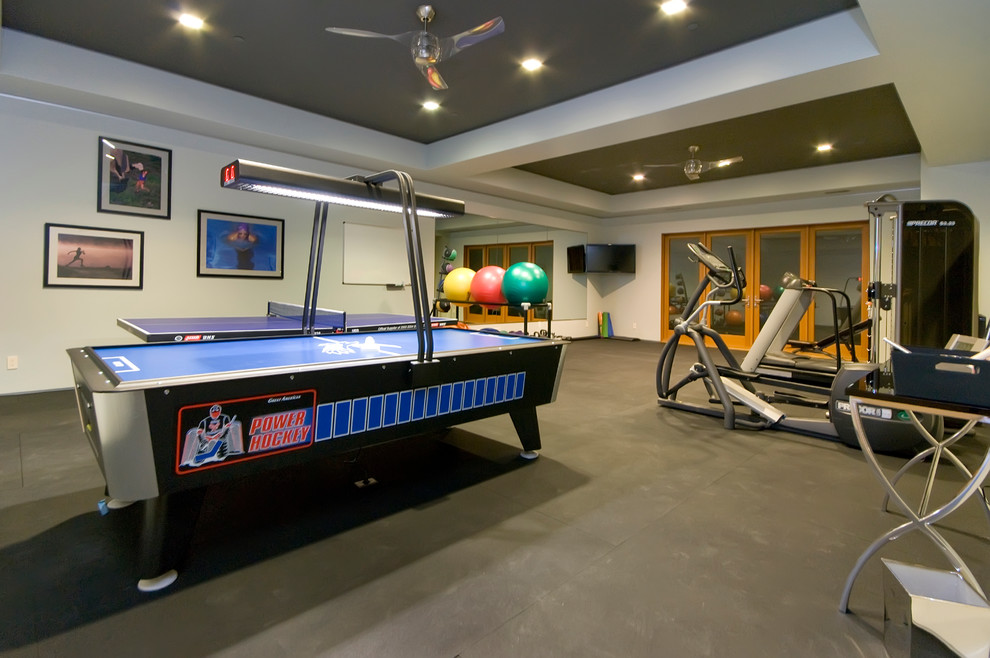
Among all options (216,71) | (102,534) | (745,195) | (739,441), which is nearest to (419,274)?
(102,534)

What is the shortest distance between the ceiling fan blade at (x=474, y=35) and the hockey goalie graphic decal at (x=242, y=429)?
2.54 metres

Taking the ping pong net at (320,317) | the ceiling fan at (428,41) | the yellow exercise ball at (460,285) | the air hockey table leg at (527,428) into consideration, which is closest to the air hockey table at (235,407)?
the air hockey table leg at (527,428)

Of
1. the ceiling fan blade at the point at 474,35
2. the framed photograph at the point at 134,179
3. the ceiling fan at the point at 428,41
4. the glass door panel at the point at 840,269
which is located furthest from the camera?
the glass door panel at the point at 840,269

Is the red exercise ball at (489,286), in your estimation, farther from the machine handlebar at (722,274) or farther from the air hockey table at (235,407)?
the air hockey table at (235,407)

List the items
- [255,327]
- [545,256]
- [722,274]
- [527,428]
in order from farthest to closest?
[545,256] → [722,274] → [255,327] → [527,428]

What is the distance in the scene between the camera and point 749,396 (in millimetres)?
4227

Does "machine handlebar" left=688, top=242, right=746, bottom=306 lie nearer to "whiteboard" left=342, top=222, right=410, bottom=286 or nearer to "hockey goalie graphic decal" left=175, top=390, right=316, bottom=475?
"hockey goalie graphic decal" left=175, top=390, right=316, bottom=475

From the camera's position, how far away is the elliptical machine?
3463mm

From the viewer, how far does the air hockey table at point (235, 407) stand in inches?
63.6

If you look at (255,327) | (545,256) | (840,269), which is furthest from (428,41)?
(840,269)

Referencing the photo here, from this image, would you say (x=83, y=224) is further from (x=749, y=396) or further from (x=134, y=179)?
(x=749, y=396)

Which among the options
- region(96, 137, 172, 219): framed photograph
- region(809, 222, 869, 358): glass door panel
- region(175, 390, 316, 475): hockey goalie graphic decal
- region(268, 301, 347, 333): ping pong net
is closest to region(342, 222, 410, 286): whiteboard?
region(268, 301, 347, 333): ping pong net

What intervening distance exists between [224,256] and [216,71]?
2042mm

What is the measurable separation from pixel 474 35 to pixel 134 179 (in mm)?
4167
